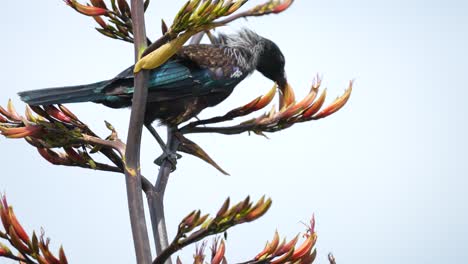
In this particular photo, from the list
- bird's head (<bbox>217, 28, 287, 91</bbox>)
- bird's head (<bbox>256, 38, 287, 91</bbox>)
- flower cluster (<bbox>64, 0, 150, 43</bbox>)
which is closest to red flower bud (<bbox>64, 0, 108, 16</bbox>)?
flower cluster (<bbox>64, 0, 150, 43</bbox>)

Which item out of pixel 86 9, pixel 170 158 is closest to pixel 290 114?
pixel 170 158

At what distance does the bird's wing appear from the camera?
4.05 m

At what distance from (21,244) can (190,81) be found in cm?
198

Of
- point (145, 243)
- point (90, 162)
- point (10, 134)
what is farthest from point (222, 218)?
point (10, 134)

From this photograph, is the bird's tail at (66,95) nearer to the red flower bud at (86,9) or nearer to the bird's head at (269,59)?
the red flower bud at (86,9)

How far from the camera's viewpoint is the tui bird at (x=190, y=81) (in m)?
3.93

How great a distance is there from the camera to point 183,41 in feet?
9.16

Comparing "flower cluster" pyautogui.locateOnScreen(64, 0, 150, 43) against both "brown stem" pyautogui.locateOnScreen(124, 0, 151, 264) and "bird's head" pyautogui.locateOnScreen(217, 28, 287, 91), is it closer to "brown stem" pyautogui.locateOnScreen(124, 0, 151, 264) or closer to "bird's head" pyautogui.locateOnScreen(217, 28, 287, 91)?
"brown stem" pyautogui.locateOnScreen(124, 0, 151, 264)

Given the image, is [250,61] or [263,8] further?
[250,61]

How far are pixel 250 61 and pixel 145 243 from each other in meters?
→ 2.78

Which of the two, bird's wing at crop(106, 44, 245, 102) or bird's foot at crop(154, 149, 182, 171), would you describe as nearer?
bird's foot at crop(154, 149, 182, 171)

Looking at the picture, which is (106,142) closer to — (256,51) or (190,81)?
(190,81)

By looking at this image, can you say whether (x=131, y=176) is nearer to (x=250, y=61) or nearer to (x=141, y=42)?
(x=141, y=42)

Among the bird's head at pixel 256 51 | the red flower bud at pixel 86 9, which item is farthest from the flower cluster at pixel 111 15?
the bird's head at pixel 256 51
